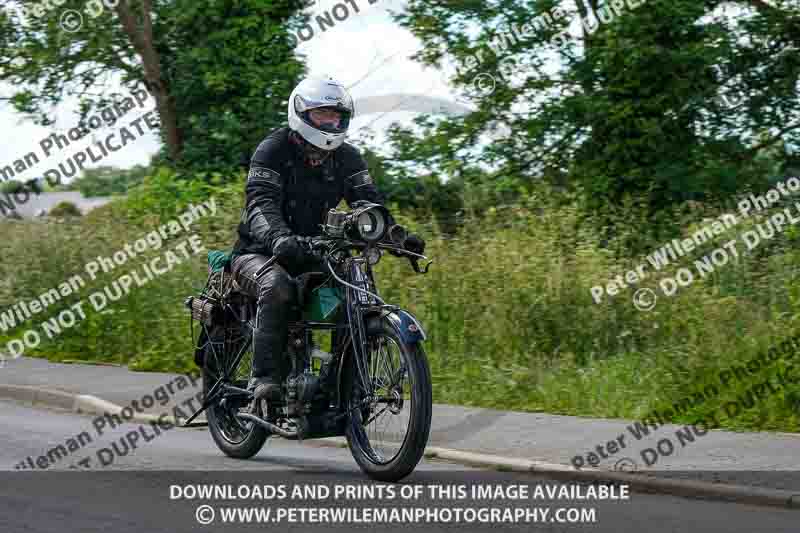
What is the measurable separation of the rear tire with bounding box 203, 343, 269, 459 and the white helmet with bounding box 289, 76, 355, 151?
167 cm

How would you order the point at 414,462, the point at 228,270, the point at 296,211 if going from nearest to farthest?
1. the point at 414,462
2. the point at 296,211
3. the point at 228,270

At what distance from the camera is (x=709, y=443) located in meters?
9.04

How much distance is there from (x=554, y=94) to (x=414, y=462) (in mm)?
14859

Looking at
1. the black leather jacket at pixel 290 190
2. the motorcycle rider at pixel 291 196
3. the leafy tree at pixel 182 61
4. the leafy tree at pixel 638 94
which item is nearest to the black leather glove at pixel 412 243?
the motorcycle rider at pixel 291 196

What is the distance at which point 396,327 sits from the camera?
7.35 m

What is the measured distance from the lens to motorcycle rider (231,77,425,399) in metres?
7.95

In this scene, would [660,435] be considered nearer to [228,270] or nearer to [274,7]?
[228,270]

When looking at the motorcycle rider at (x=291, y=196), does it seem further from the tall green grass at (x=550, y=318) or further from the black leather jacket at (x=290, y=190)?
the tall green grass at (x=550, y=318)

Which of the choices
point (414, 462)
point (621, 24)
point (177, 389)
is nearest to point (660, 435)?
point (414, 462)
